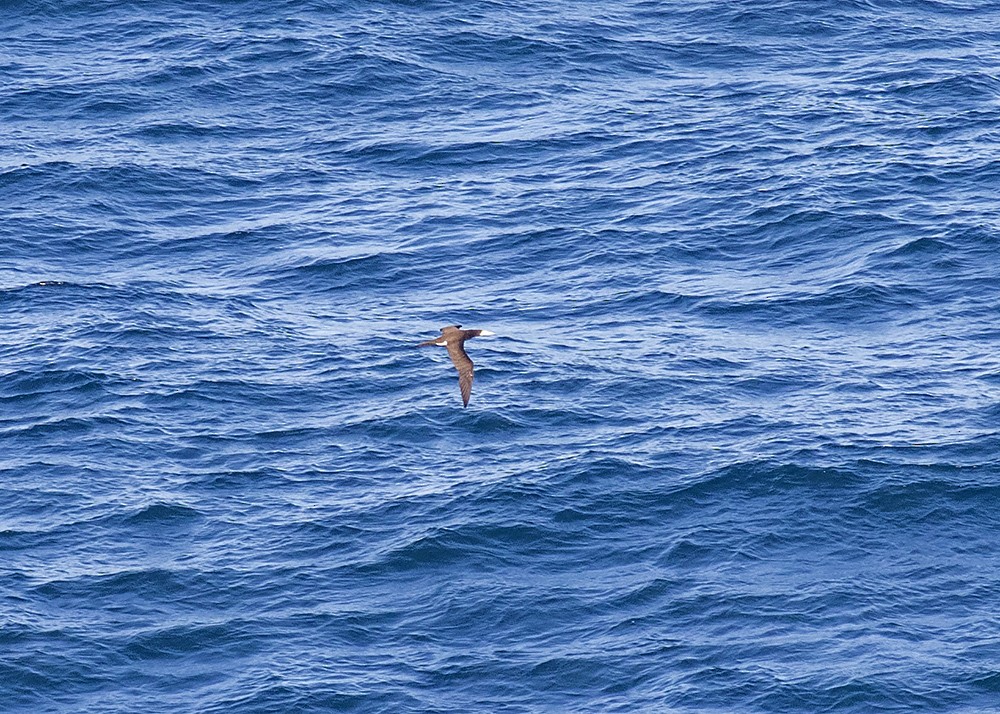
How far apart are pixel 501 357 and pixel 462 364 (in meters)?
17.3

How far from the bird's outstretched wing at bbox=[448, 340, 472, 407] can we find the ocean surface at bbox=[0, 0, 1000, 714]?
9.60 m

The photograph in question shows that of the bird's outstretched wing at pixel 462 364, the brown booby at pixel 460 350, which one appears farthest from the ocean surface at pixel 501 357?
the bird's outstretched wing at pixel 462 364

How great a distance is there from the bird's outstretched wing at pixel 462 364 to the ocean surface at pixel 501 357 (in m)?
9.60

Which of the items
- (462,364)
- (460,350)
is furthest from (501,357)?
(462,364)

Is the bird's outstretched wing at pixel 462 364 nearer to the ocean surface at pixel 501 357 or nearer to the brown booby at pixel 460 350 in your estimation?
the brown booby at pixel 460 350

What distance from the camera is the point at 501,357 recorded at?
83.3m

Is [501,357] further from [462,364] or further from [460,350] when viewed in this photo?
[462,364]

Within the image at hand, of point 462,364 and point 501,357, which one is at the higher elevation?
point 462,364

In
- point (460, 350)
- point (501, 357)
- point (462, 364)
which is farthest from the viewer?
point (501, 357)

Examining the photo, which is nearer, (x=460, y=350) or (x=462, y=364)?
(x=462, y=364)

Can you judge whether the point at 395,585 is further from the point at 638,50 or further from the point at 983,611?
the point at 638,50

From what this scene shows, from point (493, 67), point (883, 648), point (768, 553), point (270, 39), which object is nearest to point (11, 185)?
point (270, 39)

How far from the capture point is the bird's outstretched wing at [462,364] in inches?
2530

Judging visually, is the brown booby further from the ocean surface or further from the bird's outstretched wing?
the ocean surface
